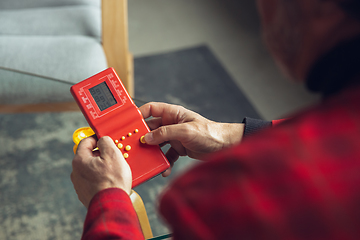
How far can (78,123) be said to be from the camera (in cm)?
89

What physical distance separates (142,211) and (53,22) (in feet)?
3.10

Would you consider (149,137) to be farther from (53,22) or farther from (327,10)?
(53,22)

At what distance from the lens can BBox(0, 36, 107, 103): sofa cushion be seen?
0.95m

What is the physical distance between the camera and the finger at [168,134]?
633 mm

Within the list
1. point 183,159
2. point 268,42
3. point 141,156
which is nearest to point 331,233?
point 268,42

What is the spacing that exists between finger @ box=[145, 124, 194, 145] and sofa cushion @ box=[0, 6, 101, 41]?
72cm

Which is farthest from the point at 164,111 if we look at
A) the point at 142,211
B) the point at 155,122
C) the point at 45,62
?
the point at 45,62

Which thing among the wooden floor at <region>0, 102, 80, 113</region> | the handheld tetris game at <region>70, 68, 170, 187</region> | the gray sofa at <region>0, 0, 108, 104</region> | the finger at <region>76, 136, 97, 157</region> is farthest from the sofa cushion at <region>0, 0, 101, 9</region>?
the finger at <region>76, 136, 97, 157</region>

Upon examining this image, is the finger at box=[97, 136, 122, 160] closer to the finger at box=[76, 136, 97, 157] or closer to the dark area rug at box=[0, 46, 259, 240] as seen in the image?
the finger at box=[76, 136, 97, 157]

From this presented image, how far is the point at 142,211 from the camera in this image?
2.26ft

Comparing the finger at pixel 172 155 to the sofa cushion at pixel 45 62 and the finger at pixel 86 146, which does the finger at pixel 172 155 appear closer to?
the finger at pixel 86 146

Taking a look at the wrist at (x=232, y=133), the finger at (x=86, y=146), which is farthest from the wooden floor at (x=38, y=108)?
the wrist at (x=232, y=133)

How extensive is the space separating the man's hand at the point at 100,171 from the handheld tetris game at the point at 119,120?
7 centimetres

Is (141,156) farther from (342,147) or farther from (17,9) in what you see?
(17,9)
